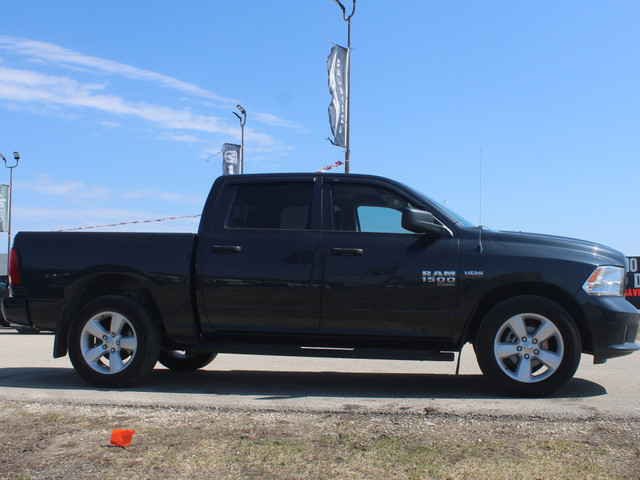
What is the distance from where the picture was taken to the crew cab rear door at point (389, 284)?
17.8 feet

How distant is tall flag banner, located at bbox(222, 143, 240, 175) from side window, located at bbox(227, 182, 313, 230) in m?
24.7

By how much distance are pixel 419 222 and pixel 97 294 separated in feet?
10.0

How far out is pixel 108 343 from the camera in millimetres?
5848

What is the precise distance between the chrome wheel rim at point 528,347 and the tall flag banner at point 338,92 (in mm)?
15470

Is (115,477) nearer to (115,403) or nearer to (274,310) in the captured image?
(115,403)

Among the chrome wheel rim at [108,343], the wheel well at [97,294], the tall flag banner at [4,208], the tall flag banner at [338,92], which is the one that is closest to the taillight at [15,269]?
the wheel well at [97,294]

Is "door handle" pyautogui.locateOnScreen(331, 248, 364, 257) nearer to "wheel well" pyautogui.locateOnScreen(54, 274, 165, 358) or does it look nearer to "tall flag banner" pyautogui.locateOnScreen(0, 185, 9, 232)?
"wheel well" pyautogui.locateOnScreen(54, 274, 165, 358)

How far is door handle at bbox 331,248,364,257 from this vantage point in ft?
Answer: 18.1

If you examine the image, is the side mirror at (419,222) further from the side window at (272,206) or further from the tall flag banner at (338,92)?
the tall flag banner at (338,92)

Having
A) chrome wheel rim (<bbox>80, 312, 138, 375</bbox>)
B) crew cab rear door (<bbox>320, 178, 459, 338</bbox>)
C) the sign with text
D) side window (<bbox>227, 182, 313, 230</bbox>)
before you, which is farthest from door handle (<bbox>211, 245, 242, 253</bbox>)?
the sign with text

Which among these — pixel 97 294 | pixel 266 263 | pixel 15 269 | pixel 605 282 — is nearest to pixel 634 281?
pixel 605 282

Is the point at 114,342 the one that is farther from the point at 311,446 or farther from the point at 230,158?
the point at 230,158

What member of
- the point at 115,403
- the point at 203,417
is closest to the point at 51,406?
the point at 115,403

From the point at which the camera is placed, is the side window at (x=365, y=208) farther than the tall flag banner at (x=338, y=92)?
No
